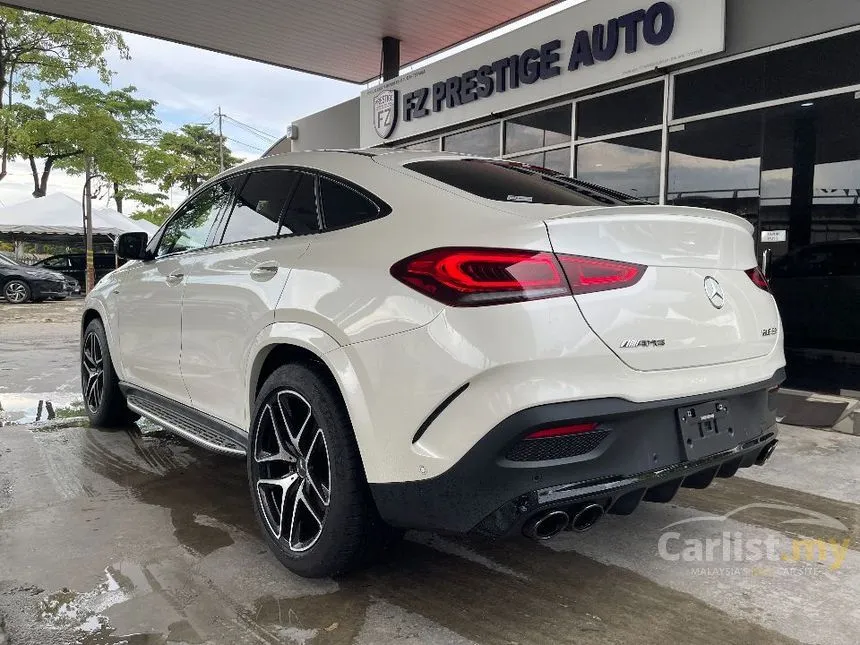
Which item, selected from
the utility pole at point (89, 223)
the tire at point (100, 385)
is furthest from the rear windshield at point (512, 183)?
the utility pole at point (89, 223)

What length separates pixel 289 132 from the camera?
15.6 meters

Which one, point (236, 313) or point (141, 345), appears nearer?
point (236, 313)

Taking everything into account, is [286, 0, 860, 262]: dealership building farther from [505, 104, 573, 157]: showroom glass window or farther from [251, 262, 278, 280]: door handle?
[251, 262, 278, 280]: door handle

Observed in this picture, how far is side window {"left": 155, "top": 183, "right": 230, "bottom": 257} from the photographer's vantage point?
3.68m

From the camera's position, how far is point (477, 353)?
2.00 meters

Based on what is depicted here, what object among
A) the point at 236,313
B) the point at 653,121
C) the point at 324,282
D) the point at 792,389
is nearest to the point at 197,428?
the point at 236,313

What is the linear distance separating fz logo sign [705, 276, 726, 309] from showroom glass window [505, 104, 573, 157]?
268 inches

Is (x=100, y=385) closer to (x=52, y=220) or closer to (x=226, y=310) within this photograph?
(x=226, y=310)

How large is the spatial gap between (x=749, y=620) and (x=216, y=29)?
473 inches

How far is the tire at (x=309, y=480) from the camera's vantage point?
7.71 feet

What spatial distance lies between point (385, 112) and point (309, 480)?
10555 millimetres

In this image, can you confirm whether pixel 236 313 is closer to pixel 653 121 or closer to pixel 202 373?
pixel 202 373

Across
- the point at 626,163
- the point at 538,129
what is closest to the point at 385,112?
the point at 538,129

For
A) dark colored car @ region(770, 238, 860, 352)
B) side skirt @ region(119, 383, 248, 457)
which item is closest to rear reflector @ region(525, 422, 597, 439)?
side skirt @ region(119, 383, 248, 457)
